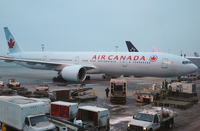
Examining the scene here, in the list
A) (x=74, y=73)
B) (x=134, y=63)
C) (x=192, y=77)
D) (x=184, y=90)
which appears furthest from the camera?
(x=192, y=77)

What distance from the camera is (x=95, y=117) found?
448 inches

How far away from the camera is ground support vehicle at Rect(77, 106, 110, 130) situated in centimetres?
1125

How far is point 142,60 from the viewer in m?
27.7

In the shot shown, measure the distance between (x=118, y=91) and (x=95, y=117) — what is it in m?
8.80

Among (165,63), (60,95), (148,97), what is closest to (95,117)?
(60,95)

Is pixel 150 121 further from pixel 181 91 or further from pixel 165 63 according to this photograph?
pixel 165 63

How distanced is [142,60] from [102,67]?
21.8ft

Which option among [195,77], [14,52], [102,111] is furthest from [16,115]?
[195,77]

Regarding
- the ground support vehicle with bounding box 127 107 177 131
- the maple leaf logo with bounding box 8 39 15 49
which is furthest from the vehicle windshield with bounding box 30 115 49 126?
the maple leaf logo with bounding box 8 39 15 49

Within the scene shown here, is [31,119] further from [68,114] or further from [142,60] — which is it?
[142,60]

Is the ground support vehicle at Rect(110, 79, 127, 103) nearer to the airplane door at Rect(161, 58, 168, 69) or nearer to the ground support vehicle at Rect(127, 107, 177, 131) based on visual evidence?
the ground support vehicle at Rect(127, 107, 177, 131)

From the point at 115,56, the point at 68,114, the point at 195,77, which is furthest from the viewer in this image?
the point at 195,77

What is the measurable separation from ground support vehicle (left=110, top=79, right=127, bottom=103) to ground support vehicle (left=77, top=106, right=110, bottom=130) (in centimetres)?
719

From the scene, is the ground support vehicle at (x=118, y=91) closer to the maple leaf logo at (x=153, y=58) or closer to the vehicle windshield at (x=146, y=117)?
the vehicle windshield at (x=146, y=117)
